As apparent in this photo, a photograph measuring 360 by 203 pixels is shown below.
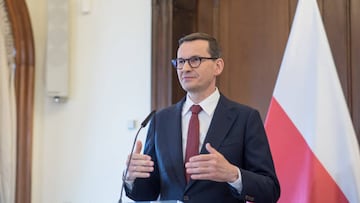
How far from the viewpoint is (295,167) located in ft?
8.08

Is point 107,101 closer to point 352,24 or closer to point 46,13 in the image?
point 46,13

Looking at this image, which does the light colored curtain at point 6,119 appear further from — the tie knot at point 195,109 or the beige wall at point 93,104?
the tie knot at point 195,109

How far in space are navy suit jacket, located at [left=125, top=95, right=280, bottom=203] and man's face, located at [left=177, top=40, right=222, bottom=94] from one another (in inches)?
4.1

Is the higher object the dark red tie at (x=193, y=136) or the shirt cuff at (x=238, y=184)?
the dark red tie at (x=193, y=136)

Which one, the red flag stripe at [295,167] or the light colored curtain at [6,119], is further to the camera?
the light colored curtain at [6,119]

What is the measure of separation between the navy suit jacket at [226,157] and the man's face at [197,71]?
103 mm

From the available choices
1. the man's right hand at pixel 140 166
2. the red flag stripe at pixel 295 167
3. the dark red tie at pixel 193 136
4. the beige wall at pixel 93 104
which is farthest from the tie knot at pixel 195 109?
the beige wall at pixel 93 104

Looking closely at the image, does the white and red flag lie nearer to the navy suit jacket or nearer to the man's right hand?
the navy suit jacket

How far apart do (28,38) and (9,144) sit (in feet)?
2.79

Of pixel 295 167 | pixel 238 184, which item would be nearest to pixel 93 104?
pixel 295 167

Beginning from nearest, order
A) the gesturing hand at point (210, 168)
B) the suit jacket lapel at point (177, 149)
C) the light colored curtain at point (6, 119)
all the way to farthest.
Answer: the gesturing hand at point (210, 168), the suit jacket lapel at point (177, 149), the light colored curtain at point (6, 119)

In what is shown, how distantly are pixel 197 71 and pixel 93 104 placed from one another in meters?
1.98

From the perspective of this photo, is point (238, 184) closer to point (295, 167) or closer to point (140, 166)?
A: point (140, 166)

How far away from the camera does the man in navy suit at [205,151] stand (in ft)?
5.59
